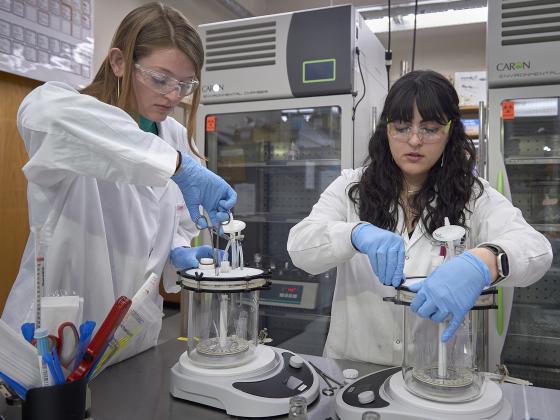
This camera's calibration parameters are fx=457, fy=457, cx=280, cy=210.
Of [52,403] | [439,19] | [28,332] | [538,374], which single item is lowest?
[538,374]

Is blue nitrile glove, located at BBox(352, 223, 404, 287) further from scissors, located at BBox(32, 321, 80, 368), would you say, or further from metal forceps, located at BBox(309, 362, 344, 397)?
scissors, located at BBox(32, 321, 80, 368)

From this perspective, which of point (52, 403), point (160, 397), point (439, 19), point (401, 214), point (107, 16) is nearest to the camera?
point (52, 403)

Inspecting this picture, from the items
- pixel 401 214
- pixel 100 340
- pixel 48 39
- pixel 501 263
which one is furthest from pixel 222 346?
pixel 48 39

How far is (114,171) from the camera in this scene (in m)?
1.04

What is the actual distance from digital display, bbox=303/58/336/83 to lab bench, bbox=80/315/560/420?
1.50 m

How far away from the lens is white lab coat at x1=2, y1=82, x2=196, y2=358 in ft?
3.35

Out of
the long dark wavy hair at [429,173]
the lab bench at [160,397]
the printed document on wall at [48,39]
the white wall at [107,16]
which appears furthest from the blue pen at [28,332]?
the white wall at [107,16]

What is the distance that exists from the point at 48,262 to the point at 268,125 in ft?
5.72

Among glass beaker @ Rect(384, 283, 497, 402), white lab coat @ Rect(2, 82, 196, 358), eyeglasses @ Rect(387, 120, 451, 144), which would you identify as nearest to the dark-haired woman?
eyeglasses @ Rect(387, 120, 451, 144)

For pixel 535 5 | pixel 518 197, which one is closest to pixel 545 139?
pixel 518 197

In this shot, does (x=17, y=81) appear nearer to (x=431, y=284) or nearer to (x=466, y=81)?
(x=431, y=284)

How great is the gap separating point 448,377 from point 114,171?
842mm

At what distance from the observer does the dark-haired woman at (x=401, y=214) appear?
1380 mm

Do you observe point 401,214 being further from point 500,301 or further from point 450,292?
point 500,301
